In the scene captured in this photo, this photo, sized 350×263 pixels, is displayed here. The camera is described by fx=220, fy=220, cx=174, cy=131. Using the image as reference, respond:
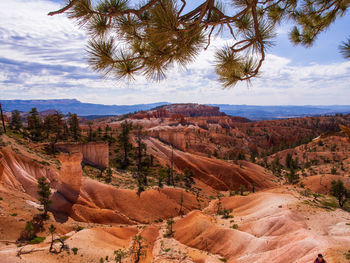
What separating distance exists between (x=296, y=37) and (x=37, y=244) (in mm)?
18123

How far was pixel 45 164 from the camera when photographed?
2489 cm

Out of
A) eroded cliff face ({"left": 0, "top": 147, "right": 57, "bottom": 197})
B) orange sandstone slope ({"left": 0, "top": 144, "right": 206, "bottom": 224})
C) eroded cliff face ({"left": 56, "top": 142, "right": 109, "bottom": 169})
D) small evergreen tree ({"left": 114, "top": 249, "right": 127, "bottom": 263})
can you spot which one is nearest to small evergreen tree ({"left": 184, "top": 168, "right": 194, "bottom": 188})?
orange sandstone slope ({"left": 0, "top": 144, "right": 206, "bottom": 224})

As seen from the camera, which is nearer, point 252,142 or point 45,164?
point 45,164

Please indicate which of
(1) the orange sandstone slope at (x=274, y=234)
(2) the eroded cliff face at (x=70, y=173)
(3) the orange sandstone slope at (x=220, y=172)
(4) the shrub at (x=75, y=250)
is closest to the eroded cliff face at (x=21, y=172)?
(2) the eroded cliff face at (x=70, y=173)

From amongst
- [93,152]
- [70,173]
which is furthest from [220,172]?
[70,173]

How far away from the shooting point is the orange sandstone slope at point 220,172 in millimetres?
42344

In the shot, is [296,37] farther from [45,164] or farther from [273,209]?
[45,164]

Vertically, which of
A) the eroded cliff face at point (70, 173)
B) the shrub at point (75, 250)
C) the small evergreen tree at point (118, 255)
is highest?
the eroded cliff face at point (70, 173)

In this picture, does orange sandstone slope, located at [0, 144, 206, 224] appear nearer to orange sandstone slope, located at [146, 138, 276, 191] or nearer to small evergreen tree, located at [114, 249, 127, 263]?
small evergreen tree, located at [114, 249, 127, 263]

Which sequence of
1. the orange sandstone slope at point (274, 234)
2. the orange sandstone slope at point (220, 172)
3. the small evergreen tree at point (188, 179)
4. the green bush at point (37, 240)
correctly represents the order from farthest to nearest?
the orange sandstone slope at point (220, 172) → the small evergreen tree at point (188, 179) → the green bush at point (37, 240) → the orange sandstone slope at point (274, 234)

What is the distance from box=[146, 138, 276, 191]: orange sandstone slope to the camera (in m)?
42.3

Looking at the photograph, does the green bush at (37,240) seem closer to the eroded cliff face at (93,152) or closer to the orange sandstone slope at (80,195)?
the orange sandstone slope at (80,195)

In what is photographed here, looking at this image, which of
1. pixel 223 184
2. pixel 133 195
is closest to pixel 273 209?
pixel 133 195

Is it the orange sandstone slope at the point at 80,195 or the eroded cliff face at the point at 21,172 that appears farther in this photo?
the orange sandstone slope at the point at 80,195
